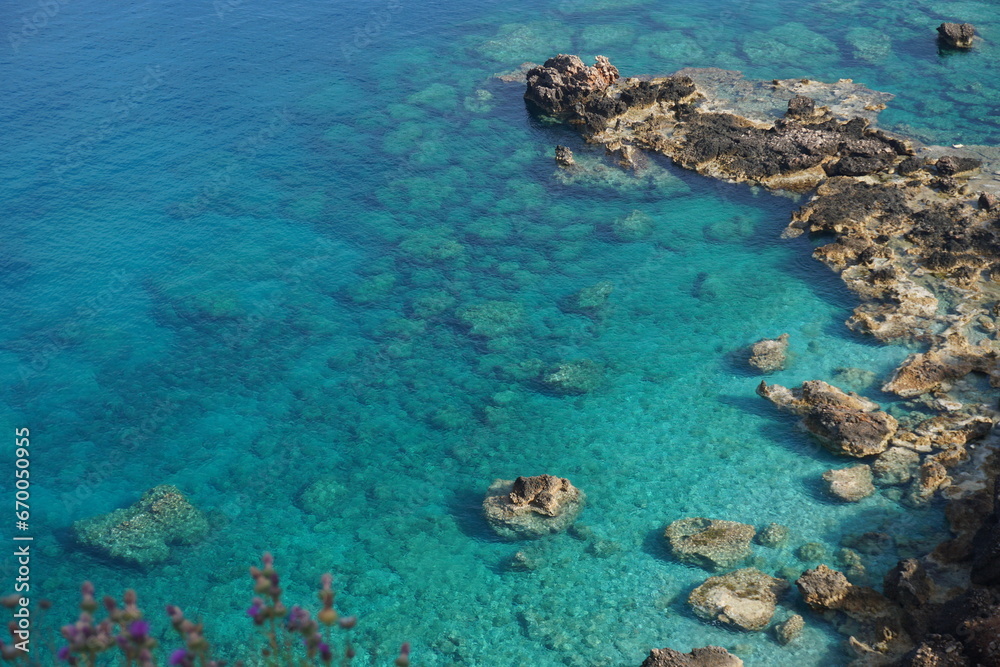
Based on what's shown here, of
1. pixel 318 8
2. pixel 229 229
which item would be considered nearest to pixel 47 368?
pixel 229 229

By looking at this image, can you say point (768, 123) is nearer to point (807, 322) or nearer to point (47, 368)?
point (807, 322)

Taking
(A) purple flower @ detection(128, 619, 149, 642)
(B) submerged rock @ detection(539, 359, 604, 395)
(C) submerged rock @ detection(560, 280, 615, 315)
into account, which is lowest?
(B) submerged rock @ detection(539, 359, 604, 395)

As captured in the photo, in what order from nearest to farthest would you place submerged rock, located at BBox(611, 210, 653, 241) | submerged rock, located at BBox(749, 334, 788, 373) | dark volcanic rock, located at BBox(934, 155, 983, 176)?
submerged rock, located at BBox(749, 334, 788, 373) → dark volcanic rock, located at BBox(934, 155, 983, 176) → submerged rock, located at BBox(611, 210, 653, 241)

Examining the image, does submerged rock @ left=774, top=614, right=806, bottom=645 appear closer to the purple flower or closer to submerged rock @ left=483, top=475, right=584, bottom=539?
submerged rock @ left=483, top=475, right=584, bottom=539

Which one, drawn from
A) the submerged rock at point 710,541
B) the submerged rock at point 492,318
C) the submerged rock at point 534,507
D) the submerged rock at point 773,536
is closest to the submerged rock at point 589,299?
the submerged rock at point 492,318

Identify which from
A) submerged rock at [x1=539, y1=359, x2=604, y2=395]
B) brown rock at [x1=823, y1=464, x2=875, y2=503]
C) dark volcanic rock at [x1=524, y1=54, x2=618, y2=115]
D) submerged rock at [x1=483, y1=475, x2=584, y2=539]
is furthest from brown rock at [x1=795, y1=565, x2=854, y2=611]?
dark volcanic rock at [x1=524, y1=54, x2=618, y2=115]

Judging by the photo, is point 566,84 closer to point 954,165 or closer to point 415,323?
point 415,323
